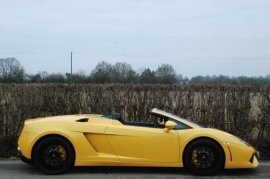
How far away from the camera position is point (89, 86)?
10984 mm

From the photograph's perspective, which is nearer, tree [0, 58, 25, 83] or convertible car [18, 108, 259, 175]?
convertible car [18, 108, 259, 175]

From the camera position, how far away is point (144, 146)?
319 inches

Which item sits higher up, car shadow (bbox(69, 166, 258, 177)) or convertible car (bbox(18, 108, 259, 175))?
convertible car (bbox(18, 108, 259, 175))

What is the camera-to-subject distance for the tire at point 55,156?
318 inches

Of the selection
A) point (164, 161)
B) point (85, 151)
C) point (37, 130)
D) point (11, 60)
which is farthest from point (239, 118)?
point (11, 60)

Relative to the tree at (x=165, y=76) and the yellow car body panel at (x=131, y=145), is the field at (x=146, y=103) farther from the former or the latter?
the tree at (x=165, y=76)

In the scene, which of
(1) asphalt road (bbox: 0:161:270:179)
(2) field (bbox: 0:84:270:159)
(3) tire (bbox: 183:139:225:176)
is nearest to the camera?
(1) asphalt road (bbox: 0:161:270:179)

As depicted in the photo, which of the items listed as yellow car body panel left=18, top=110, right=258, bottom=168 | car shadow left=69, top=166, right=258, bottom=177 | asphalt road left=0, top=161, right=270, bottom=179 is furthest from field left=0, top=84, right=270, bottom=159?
yellow car body panel left=18, top=110, right=258, bottom=168

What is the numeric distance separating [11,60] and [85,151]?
26.6m

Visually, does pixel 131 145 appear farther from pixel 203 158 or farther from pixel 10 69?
pixel 10 69

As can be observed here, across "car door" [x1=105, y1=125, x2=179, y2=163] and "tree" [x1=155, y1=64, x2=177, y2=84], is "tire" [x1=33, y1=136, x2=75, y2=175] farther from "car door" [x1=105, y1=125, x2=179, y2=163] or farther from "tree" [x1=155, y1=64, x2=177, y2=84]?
"tree" [x1=155, y1=64, x2=177, y2=84]

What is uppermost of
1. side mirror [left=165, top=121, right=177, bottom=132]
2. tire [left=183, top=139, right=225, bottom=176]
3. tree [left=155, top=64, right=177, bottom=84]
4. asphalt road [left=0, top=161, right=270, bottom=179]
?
tree [left=155, top=64, right=177, bottom=84]

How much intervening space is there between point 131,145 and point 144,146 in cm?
24

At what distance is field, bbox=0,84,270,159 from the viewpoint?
34.9ft
